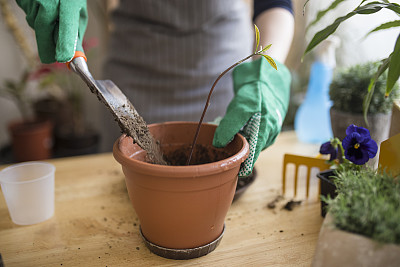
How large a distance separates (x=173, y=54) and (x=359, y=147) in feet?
2.58

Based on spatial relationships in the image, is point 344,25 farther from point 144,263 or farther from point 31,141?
point 31,141

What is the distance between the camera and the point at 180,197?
1.83 feet

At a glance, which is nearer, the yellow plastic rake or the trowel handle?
the trowel handle

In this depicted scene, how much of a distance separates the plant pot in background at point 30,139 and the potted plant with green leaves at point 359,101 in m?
1.76

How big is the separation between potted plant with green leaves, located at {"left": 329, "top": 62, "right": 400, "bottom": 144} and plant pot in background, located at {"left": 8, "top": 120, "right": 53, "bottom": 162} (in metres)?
1.76

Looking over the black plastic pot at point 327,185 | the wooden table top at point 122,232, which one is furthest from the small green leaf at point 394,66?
the wooden table top at point 122,232

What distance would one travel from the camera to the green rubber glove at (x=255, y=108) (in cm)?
67

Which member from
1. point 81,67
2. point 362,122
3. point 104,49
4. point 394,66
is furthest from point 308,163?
point 104,49

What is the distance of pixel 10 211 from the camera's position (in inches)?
28.6

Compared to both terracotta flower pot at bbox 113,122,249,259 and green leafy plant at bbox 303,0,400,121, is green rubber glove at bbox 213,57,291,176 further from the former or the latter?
green leafy plant at bbox 303,0,400,121

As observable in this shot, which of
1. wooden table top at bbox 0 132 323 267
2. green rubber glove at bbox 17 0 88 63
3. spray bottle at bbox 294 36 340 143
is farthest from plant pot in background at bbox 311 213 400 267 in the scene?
spray bottle at bbox 294 36 340 143

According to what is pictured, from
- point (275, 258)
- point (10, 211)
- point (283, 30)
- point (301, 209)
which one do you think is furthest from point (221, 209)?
point (283, 30)

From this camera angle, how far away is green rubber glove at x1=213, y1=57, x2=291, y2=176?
67cm

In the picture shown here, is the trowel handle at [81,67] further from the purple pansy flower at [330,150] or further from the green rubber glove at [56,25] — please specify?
the purple pansy flower at [330,150]
